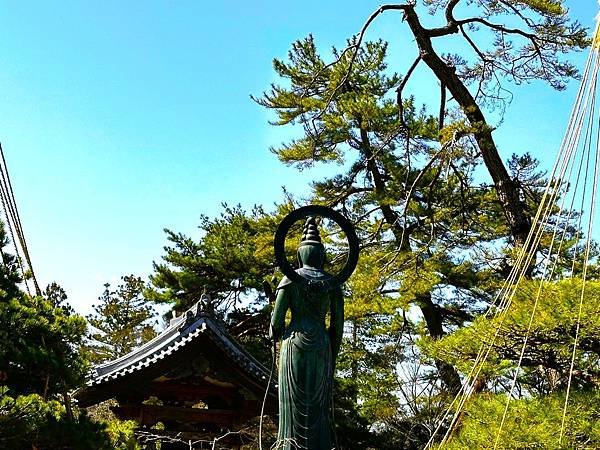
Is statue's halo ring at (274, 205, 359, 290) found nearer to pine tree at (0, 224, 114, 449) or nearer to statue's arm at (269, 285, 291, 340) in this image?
statue's arm at (269, 285, 291, 340)

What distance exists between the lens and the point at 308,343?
13.3 ft

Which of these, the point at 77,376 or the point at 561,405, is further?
the point at 561,405

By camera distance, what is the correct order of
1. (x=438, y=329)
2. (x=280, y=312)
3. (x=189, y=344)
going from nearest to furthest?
(x=280, y=312)
(x=189, y=344)
(x=438, y=329)

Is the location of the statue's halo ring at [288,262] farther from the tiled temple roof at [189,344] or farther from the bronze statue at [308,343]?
the tiled temple roof at [189,344]

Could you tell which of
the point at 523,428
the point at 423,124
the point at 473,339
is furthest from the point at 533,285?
the point at 423,124

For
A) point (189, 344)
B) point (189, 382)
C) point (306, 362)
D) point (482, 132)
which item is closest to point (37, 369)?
point (306, 362)

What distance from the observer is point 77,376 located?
436cm

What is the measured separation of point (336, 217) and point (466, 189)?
6769mm

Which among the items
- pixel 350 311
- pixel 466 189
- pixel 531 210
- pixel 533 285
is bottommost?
pixel 533 285

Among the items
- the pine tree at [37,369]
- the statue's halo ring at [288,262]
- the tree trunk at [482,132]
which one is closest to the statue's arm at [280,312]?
the statue's halo ring at [288,262]

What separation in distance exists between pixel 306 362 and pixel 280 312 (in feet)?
1.22

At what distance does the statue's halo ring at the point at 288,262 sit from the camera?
407cm

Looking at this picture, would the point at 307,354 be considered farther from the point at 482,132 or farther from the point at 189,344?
the point at 482,132

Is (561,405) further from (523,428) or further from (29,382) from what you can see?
(29,382)
